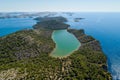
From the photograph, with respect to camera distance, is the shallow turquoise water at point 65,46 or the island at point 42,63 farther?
the shallow turquoise water at point 65,46

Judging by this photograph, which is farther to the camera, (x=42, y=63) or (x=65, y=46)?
(x=65, y=46)

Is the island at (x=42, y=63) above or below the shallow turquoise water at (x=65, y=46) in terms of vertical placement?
above

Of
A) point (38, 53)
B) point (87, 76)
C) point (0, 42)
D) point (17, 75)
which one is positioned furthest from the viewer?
point (0, 42)

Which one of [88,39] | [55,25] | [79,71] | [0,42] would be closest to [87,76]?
[79,71]

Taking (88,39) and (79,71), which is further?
(88,39)

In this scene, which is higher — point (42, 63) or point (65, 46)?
point (42, 63)

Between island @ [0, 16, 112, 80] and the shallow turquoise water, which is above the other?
island @ [0, 16, 112, 80]

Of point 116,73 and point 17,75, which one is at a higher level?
point 17,75

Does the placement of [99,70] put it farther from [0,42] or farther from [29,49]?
[0,42]

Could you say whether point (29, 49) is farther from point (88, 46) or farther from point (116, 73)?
point (116, 73)

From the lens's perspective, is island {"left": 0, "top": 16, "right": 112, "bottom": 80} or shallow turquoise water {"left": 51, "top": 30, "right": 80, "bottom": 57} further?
shallow turquoise water {"left": 51, "top": 30, "right": 80, "bottom": 57}

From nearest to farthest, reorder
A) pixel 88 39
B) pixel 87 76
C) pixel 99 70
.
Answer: pixel 87 76, pixel 99 70, pixel 88 39
